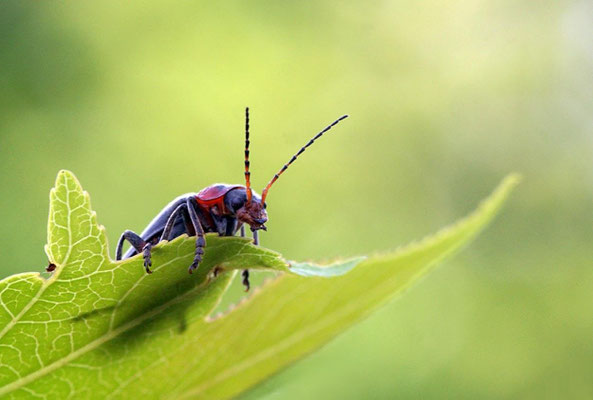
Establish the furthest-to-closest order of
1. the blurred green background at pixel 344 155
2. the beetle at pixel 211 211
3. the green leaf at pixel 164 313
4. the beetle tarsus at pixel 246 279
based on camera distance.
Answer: the blurred green background at pixel 344 155 → the beetle at pixel 211 211 → the beetle tarsus at pixel 246 279 → the green leaf at pixel 164 313

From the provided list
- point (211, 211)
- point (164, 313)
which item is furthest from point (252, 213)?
point (164, 313)

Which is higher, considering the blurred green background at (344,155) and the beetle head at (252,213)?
the blurred green background at (344,155)

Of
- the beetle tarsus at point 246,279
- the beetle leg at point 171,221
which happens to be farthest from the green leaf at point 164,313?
the beetle leg at point 171,221

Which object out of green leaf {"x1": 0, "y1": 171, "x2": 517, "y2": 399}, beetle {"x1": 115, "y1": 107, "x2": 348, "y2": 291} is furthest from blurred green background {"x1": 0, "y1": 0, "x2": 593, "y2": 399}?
green leaf {"x1": 0, "y1": 171, "x2": 517, "y2": 399}

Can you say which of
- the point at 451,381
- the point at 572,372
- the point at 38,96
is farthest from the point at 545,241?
the point at 38,96

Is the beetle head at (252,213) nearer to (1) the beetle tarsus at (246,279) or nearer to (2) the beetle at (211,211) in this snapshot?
(2) the beetle at (211,211)

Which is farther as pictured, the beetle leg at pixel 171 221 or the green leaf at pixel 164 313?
the beetle leg at pixel 171 221

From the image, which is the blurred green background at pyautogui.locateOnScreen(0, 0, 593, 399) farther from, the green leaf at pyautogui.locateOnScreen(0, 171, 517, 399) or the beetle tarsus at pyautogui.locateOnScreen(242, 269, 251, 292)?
the green leaf at pyautogui.locateOnScreen(0, 171, 517, 399)

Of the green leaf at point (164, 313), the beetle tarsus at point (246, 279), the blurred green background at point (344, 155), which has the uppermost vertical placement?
the blurred green background at point (344, 155)
